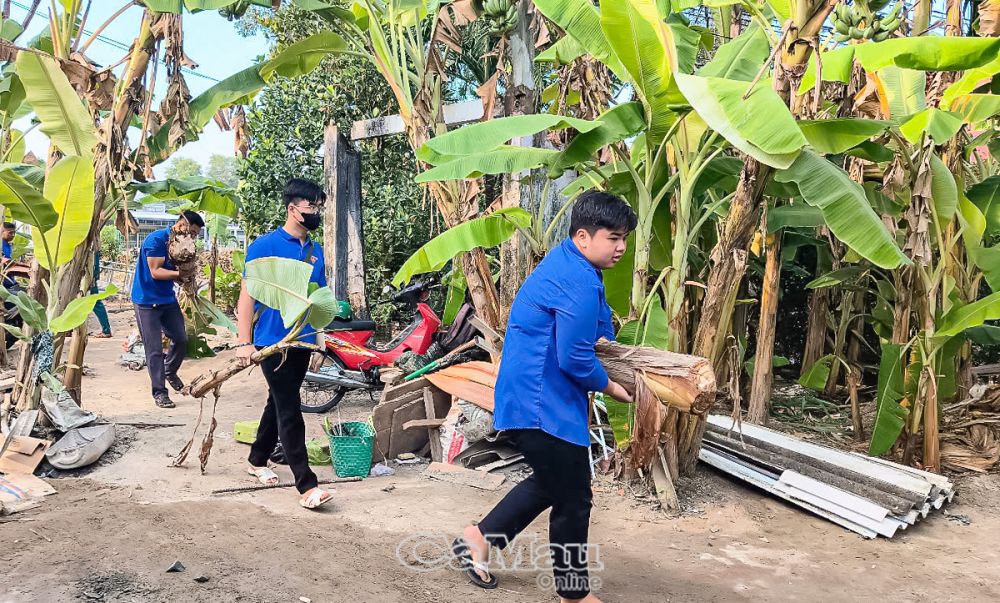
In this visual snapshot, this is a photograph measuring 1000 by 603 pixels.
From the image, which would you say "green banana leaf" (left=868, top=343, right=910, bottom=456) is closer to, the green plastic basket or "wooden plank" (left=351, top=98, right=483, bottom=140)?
the green plastic basket

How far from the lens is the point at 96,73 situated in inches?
211

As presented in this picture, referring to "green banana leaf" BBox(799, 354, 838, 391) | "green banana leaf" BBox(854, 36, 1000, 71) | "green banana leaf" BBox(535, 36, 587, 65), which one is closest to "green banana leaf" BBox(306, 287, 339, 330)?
"green banana leaf" BBox(535, 36, 587, 65)

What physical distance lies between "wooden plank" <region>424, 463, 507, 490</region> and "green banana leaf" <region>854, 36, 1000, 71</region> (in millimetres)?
3418

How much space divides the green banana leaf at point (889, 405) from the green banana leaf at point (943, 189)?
98 centimetres

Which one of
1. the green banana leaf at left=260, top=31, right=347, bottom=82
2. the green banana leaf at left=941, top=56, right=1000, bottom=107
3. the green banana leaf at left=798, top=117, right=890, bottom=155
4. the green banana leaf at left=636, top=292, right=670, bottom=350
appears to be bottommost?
the green banana leaf at left=636, top=292, right=670, bottom=350

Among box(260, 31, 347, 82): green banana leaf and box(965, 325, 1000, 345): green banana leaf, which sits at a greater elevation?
box(260, 31, 347, 82): green banana leaf

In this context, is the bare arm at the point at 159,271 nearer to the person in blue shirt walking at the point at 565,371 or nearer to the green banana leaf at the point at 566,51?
the green banana leaf at the point at 566,51

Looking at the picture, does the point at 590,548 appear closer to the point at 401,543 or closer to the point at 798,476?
the point at 401,543

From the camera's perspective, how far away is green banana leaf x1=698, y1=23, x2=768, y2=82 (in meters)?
4.84

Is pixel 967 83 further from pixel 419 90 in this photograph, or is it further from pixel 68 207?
pixel 68 207

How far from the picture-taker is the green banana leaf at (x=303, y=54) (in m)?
6.00

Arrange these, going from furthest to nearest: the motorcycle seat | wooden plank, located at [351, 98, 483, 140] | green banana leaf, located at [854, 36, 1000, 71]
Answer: wooden plank, located at [351, 98, 483, 140], the motorcycle seat, green banana leaf, located at [854, 36, 1000, 71]

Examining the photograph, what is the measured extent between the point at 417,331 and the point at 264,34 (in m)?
7.37

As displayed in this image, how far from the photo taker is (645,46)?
405 centimetres
